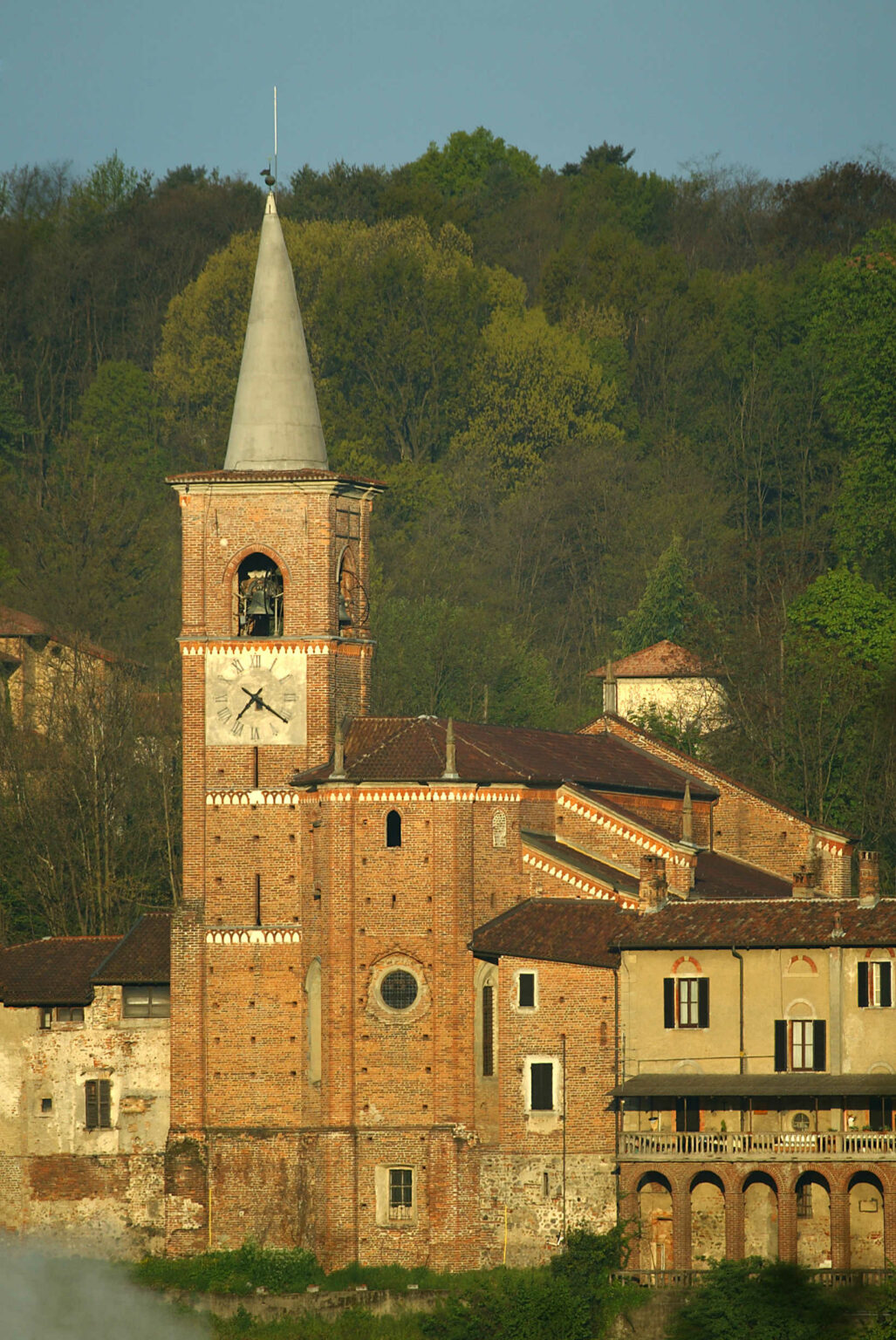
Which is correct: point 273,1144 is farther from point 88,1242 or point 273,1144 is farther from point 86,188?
point 86,188

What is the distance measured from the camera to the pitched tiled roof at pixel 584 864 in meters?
54.1

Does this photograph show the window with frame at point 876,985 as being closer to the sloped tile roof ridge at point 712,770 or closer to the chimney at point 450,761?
the chimney at point 450,761

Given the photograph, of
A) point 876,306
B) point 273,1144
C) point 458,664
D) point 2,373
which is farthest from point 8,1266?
point 2,373

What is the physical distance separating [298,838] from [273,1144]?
5647mm

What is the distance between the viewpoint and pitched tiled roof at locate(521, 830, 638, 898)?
2128 inches

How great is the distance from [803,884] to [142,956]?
42.9 feet

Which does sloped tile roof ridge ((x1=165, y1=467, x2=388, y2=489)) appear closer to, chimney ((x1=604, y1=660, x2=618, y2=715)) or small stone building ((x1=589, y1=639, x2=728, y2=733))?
chimney ((x1=604, y1=660, x2=618, y2=715))

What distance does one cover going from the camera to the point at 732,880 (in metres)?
59.6

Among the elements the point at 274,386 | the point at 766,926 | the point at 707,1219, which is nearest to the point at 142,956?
the point at 274,386

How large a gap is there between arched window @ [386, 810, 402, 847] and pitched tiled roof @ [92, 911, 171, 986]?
5374 millimetres

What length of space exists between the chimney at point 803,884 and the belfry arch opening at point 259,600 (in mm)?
11375

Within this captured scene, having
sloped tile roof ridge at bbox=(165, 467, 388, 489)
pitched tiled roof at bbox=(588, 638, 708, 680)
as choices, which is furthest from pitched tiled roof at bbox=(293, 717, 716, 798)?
pitched tiled roof at bbox=(588, 638, 708, 680)

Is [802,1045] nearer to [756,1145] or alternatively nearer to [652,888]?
[756,1145]

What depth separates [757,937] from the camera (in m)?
51.4
